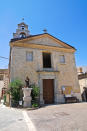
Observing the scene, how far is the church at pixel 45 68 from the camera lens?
10.3m

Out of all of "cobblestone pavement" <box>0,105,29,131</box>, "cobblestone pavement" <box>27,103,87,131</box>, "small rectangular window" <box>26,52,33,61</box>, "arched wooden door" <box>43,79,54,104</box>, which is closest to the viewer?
"cobblestone pavement" <box>27,103,87,131</box>

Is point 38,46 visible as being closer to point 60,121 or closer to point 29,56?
point 29,56

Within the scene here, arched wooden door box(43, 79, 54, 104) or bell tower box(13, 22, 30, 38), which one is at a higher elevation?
bell tower box(13, 22, 30, 38)

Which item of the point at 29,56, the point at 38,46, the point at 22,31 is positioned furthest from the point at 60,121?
the point at 22,31

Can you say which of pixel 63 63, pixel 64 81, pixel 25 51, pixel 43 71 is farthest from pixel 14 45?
pixel 64 81

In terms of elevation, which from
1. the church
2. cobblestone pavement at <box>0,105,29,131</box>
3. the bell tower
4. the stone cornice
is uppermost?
the bell tower

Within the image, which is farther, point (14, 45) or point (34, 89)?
point (14, 45)

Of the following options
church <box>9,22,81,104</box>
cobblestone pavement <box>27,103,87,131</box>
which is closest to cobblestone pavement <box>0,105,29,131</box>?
cobblestone pavement <box>27,103,87,131</box>

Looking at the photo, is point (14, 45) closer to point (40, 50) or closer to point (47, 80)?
point (40, 50)

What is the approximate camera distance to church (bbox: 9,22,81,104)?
33.8ft

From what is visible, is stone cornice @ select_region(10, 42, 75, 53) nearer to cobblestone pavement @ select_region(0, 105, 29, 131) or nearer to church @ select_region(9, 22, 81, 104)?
church @ select_region(9, 22, 81, 104)

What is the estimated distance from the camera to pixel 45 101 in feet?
34.8

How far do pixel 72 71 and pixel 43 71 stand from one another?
3771 mm

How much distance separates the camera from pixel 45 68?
11.3 metres
